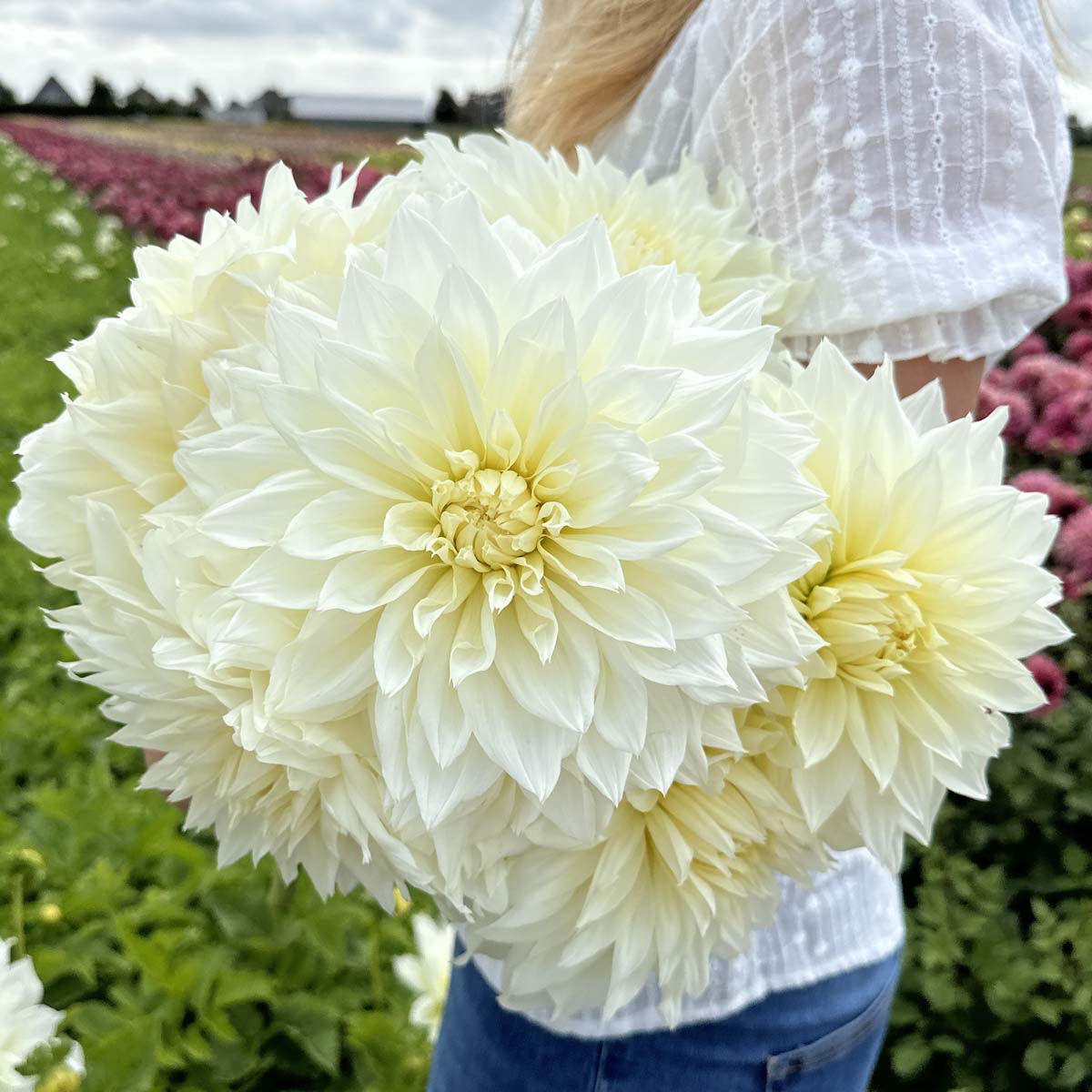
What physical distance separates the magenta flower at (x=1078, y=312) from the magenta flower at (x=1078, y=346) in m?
0.08

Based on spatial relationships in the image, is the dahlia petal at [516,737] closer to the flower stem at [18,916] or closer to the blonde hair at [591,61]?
the blonde hair at [591,61]

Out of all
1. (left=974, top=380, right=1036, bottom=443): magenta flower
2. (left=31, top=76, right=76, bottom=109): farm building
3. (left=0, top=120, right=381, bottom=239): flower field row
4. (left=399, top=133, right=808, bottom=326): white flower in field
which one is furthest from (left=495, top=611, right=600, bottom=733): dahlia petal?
(left=31, top=76, right=76, bottom=109): farm building

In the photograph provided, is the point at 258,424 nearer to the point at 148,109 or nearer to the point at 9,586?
the point at 9,586

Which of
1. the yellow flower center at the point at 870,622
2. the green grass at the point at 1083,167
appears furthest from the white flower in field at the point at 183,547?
the green grass at the point at 1083,167

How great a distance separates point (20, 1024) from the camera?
1096mm

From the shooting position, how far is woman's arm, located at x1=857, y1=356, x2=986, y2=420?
93cm

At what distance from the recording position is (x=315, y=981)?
5.76ft

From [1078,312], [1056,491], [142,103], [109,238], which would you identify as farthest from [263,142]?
[142,103]

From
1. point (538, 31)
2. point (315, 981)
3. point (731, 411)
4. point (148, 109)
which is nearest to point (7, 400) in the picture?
point (315, 981)

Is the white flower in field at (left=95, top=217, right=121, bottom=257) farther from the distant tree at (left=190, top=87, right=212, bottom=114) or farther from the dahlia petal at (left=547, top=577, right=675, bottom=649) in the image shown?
the distant tree at (left=190, top=87, right=212, bottom=114)

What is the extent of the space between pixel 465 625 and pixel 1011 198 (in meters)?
0.68

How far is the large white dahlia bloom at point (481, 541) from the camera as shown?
1.81ft

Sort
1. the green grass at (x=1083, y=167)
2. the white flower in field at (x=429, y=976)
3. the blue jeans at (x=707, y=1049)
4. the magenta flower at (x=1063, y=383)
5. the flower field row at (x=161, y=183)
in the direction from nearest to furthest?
the blue jeans at (x=707, y=1049), the white flower in field at (x=429, y=976), the magenta flower at (x=1063, y=383), the flower field row at (x=161, y=183), the green grass at (x=1083, y=167)

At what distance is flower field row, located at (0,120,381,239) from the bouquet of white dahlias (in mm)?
3163
